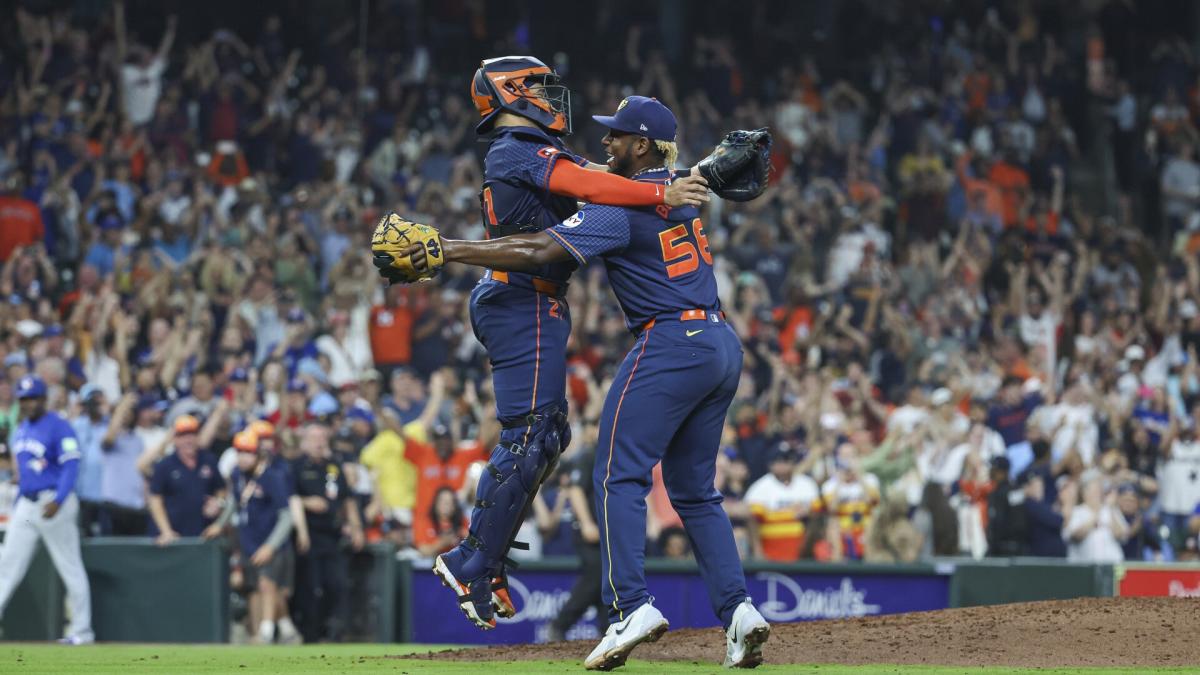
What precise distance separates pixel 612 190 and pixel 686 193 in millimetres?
303

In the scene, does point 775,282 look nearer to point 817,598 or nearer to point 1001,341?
point 1001,341

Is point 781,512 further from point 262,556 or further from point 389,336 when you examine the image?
point 389,336

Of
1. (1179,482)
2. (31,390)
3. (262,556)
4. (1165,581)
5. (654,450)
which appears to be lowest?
(1165,581)

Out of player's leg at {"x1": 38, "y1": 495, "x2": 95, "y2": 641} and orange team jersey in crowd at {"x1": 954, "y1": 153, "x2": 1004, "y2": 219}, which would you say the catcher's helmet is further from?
orange team jersey in crowd at {"x1": 954, "y1": 153, "x2": 1004, "y2": 219}

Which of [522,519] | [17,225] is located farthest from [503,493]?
[17,225]

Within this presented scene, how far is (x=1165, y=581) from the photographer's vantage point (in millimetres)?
13609

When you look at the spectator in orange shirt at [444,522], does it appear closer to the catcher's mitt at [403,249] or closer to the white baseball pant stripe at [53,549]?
the white baseball pant stripe at [53,549]

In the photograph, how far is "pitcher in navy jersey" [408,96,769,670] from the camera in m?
7.21

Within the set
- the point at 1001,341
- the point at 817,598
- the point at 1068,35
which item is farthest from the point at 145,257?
the point at 1068,35

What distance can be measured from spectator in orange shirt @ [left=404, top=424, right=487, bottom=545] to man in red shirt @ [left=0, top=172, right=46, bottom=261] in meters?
5.41

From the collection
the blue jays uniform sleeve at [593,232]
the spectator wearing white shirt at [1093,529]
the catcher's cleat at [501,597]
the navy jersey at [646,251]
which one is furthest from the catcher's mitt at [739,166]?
the spectator wearing white shirt at [1093,529]

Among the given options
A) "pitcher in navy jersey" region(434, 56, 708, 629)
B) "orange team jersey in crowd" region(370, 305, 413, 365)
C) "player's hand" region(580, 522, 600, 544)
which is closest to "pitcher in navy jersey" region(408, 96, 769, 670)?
"pitcher in navy jersey" region(434, 56, 708, 629)

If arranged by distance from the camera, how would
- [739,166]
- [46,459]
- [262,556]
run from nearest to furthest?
[739,166] < [46,459] < [262,556]

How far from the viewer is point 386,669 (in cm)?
765
